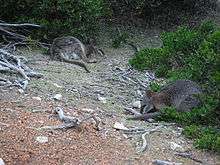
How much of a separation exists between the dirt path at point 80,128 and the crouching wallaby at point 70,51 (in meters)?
0.83

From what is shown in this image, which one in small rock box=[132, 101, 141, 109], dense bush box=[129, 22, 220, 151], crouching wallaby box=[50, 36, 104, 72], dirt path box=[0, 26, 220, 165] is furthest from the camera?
crouching wallaby box=[50, 36, 104, 72]

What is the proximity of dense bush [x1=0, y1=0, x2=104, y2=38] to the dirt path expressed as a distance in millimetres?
1779

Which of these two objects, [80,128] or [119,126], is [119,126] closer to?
[119,126]

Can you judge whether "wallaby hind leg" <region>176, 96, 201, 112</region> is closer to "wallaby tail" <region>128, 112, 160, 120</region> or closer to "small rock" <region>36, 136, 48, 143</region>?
"wallaby tail" <region>128, 112, 160, 120</region>

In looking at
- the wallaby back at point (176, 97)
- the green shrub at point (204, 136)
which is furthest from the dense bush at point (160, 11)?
the green shrub at point (204, 136)

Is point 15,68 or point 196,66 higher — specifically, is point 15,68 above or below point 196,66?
below

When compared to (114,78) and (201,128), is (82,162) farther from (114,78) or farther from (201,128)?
(114,78)

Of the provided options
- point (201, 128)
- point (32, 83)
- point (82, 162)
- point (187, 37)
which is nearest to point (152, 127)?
point (201, 128)

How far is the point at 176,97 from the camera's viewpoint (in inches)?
269

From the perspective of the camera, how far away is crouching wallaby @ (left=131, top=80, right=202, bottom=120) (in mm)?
6527

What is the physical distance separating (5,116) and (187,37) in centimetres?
427

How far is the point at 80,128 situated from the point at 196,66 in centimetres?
263

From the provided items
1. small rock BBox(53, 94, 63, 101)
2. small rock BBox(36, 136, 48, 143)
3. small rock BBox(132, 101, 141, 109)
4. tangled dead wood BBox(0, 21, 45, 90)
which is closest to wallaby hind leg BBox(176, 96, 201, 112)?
small rock BBox(132, 101, 141, 109)

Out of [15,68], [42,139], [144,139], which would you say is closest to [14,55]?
[15,68]
